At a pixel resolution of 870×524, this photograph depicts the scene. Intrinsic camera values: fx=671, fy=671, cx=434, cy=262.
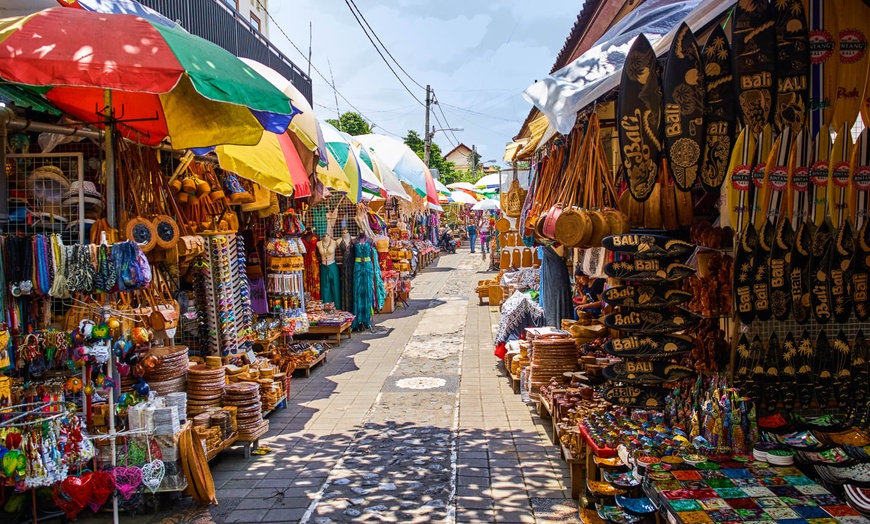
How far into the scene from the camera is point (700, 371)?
4.20 meters

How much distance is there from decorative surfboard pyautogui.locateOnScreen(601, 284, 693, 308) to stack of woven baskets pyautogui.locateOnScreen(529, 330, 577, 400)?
2378mm

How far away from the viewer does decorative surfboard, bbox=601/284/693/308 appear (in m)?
4.15

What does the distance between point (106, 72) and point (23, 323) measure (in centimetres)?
177

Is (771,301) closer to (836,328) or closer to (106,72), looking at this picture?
(836,328)

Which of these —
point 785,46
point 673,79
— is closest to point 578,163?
point 673,79

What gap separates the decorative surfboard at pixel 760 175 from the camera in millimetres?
3617

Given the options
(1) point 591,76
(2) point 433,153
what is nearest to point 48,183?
(1) point 591,76

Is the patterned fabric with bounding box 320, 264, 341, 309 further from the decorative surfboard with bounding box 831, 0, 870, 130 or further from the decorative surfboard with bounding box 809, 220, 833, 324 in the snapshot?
the decorative surfboard with bounding box 831, 0, 870, 130

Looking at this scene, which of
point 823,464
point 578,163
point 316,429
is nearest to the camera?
point 823,464

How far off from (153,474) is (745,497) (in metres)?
3.54

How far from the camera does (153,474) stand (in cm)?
440

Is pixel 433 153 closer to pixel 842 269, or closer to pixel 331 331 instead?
pixel 331 331

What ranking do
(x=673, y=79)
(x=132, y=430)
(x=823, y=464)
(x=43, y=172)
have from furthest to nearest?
(x=43, y=172) < (x=132, y=430) < (x=673, y=79) < (x=823, y=464)

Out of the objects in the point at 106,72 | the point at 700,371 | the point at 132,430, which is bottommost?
the point at 132,430
